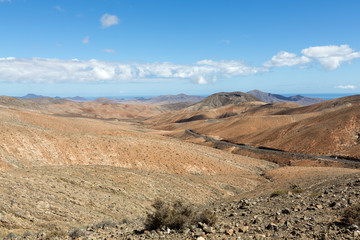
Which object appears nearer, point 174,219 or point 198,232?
point 198,232

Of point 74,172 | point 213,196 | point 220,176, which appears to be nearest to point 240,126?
point 220,176

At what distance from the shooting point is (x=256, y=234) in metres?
8.98

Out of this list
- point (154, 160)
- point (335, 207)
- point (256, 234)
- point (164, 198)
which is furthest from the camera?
→ point (154, 160)

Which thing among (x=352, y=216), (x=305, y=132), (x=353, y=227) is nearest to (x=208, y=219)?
(x=353, y=227)

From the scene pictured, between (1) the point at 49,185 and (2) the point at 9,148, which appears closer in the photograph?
(1) the point at 49,185

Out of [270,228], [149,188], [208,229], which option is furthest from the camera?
[149,188]

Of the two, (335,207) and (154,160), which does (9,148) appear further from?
(335,207)

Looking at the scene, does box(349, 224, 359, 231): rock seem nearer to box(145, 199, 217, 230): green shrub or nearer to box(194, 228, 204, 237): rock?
box(145, 199, 217, 230): green shrub

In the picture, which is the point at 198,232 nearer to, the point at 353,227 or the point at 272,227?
the point at 272,227

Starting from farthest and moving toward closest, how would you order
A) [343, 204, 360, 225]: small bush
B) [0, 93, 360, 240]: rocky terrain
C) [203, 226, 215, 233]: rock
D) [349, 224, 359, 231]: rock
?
1. [0, 93, 360, 240]: rocky terrain
2. [203, 226, 215, 233]: rock
3. [343, 204, 360, 225]: small bush
4. [349, 224, 359, 231]: rock

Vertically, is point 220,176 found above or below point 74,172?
below

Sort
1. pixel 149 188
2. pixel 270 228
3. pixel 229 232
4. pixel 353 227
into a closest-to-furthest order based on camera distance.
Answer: pixel 353 227
pixel 229 232
pixel 270 228
pixel 149 188

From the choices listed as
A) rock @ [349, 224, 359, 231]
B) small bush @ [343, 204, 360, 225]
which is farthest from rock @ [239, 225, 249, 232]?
small bush @ [343, 204, 360, 225]

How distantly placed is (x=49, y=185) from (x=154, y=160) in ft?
52.4
